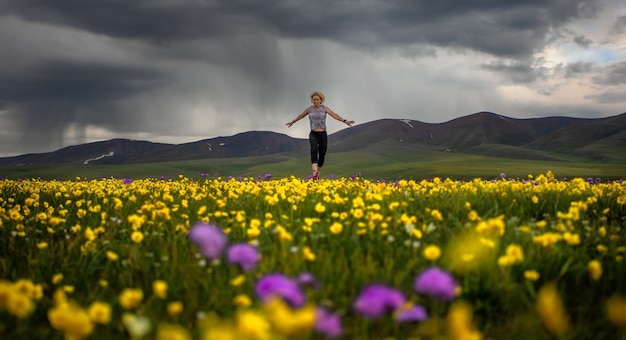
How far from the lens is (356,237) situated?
16.8 ft

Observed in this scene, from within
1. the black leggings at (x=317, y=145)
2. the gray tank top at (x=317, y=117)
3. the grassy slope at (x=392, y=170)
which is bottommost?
the grassy slope at (x=392, y=170)

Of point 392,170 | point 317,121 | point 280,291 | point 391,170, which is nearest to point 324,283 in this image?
point 280,291

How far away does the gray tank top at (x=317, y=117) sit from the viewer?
741 inches

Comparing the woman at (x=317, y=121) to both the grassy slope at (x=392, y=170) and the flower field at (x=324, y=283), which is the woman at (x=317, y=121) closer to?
the flower field at (x=324, y=283)

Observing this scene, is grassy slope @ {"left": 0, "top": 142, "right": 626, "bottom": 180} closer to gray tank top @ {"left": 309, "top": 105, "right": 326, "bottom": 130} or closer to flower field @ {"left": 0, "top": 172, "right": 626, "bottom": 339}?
gray tank top @ {"left": 309, "top": 105, "right": 326, "bottom": 130}

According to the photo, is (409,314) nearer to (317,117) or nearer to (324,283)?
(324,283)

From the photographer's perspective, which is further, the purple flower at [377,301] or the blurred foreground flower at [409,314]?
the blurred foreground flower at [409,314]

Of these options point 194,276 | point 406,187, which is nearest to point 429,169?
point 406,187

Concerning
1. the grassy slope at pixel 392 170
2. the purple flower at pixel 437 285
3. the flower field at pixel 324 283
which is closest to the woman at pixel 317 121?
the flower field at pixel 324 283

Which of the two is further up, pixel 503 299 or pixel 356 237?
pixel 356 237

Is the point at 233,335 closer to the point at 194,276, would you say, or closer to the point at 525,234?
the point at 194,276

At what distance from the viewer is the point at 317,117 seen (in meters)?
18.8

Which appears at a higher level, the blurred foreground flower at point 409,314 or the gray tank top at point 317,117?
the gray tank top at point 317,117

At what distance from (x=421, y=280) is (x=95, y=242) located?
165 inches
